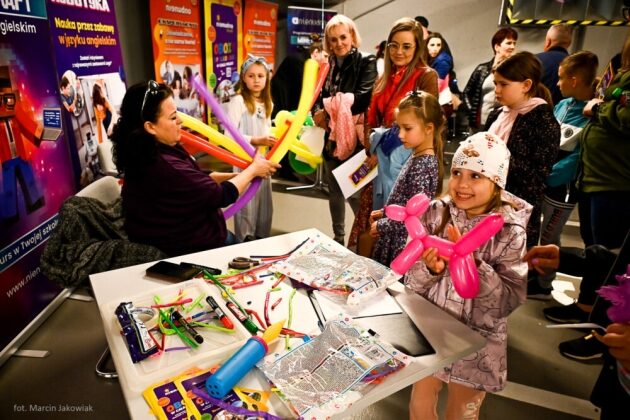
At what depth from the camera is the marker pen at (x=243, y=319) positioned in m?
1.12

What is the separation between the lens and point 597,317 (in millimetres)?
1200

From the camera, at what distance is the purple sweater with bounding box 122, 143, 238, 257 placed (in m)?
1.65

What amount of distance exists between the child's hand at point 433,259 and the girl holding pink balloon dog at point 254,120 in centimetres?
163

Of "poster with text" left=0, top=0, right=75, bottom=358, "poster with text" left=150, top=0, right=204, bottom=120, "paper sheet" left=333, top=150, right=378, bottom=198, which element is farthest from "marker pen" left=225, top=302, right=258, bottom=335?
"poster with text" left=150, top=0, right=204, bottom=120

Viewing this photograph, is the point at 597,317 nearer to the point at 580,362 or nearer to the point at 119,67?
the point at 580,362

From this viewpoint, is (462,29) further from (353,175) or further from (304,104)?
(304,104)

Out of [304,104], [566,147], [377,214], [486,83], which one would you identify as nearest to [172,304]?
[377,214]

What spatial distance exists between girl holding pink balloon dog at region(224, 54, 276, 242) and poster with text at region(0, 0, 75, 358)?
1.03 m

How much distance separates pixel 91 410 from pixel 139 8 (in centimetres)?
352

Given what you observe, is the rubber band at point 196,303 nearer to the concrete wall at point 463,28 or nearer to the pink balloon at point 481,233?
the pink balloon at point 481,233

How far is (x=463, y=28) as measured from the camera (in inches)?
258

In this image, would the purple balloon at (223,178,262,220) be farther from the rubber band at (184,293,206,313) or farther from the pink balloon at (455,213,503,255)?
the pink balloon at (455,213,503,255)

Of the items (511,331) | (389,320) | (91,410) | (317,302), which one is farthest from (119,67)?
(511,331)

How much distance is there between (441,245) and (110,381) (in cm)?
174
